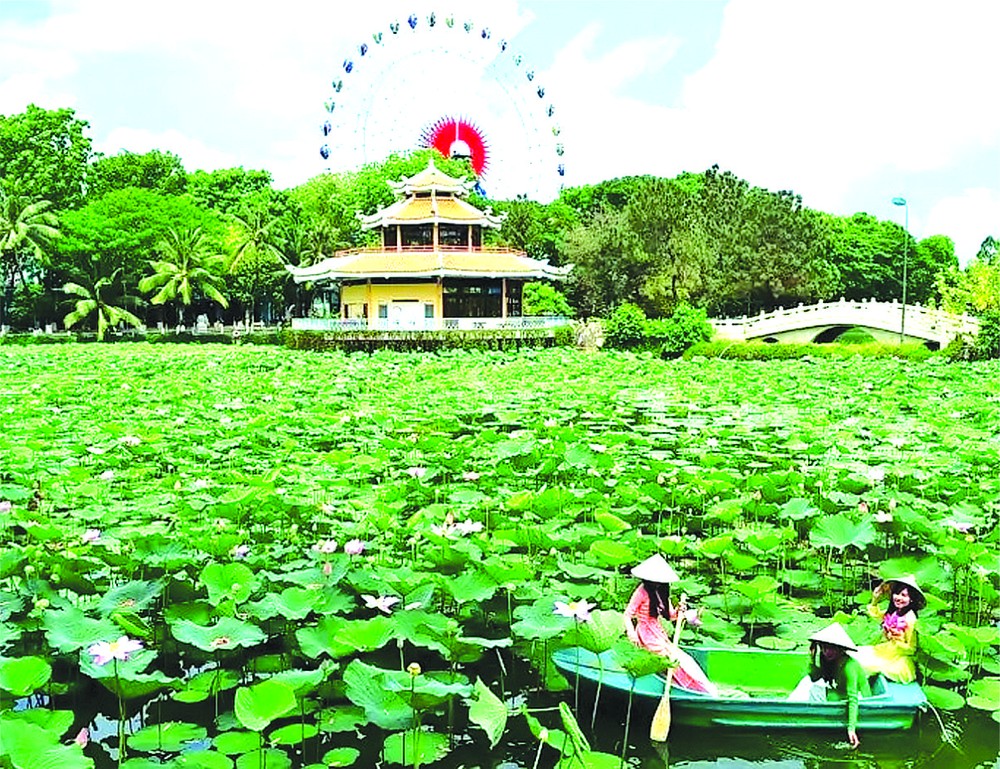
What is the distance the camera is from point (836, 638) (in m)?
3.63

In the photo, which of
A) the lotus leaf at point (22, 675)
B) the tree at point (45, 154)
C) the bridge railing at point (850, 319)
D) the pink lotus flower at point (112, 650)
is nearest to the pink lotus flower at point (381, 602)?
the pink lotus flower at point (112, 650)

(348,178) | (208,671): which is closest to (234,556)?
(208,671)

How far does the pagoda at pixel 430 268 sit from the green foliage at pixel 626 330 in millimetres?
3426

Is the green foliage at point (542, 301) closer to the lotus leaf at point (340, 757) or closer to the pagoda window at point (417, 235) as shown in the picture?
the pagoda window at point (417, 235)

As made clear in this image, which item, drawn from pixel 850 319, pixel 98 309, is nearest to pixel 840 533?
pixel 850 319

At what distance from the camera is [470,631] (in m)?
4.23

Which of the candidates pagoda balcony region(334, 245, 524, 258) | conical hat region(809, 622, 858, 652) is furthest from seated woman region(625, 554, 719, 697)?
pagoda balcony region(334, 245, 524, 258)

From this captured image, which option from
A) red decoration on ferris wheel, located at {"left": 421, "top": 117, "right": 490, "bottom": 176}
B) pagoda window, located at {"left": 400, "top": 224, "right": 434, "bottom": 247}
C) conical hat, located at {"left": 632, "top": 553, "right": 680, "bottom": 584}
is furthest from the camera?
red decoration on ferris wheel, located at {"left": 421, "top": 117, "right": 490, "bottom": 176}

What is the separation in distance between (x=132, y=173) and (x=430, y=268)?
16708 mm

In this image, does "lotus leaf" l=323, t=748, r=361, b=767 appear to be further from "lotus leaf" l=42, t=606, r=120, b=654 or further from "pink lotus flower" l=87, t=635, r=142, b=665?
"lotus leaf" l=42, t=606, r=120, b=654

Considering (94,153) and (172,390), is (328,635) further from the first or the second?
(94,153)

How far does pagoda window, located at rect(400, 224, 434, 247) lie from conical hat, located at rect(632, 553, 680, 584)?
88.4 ft

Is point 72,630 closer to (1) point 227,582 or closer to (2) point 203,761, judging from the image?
(1) point 227,582

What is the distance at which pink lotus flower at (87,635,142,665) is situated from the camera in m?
3.14
